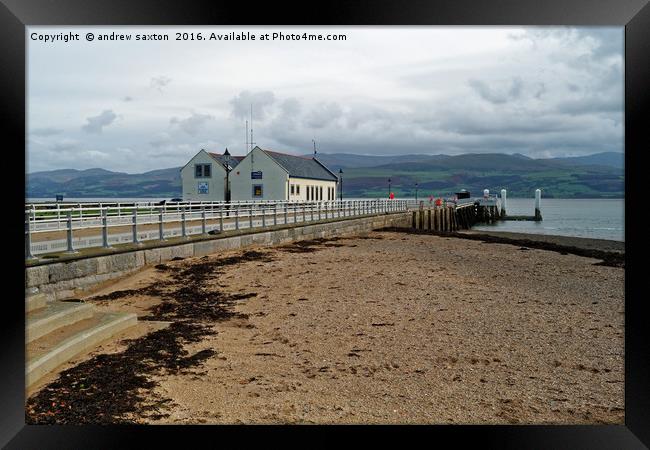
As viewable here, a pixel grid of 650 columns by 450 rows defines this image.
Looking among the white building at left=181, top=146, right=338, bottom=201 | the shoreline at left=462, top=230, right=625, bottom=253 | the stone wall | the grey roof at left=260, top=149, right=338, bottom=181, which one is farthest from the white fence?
the shoreline at left=462, top=230, right=625, bottom=253

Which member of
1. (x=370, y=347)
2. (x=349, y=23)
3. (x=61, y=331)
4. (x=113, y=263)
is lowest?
(x=370, y=347)

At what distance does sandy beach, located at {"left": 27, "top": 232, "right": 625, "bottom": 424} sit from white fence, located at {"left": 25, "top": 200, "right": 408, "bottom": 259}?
1472 millimetres

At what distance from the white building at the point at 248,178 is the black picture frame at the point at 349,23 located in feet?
124

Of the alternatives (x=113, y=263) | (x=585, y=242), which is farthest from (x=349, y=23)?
(x=585, y=242)

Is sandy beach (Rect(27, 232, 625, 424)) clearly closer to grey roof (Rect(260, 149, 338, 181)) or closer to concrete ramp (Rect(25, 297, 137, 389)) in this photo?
concrete ramp (Rect(25, 297, 137, 389))

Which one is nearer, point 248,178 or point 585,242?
point 585,242

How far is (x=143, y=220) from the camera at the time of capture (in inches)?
707

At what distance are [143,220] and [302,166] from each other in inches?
1182

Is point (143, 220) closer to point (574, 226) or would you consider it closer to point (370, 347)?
point (370, 347)

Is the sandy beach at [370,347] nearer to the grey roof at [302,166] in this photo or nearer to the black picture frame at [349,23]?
the black picture frame at [349,23]

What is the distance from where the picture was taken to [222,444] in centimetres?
380

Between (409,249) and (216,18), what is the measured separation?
57.7ft

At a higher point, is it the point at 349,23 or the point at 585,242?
the point at 349,23

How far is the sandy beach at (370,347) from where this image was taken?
Answer: 5324 mm
